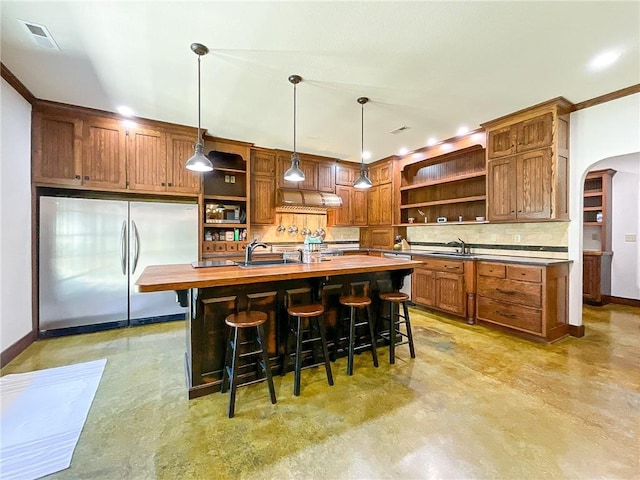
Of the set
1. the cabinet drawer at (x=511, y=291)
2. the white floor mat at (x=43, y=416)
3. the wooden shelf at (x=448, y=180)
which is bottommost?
the white floor mat at (x=43, y=416)

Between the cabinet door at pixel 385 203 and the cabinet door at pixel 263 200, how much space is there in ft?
7.37

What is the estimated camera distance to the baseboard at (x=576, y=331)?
3.57m

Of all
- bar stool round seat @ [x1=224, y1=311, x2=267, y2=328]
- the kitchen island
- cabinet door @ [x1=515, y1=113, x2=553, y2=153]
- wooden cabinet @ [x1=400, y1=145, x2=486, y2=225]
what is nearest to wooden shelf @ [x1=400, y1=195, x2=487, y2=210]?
wooden cabinet @ [x1=400, y1=145, x2=486, y2=225]

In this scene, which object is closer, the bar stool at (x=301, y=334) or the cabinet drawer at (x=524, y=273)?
the bar stool at (x=301, y=334)

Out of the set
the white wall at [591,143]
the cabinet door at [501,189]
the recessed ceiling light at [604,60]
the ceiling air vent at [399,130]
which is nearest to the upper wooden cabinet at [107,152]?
the ceiling air vent at [399,130]

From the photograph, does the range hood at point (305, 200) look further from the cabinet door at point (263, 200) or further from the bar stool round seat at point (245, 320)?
the bar stool round seat at point (245, 320)

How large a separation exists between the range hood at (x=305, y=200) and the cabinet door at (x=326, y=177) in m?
0.16

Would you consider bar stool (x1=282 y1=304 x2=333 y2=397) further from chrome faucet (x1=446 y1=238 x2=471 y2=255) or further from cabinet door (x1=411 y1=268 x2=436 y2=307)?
chrome faucet (x1=446 y1=238 x2=471 y2=255)

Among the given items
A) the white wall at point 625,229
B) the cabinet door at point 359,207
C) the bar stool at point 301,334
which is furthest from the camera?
the cabinet door at point 359,207

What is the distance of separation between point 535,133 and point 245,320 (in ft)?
13.1

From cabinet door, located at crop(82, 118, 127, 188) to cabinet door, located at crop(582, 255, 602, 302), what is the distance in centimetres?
773

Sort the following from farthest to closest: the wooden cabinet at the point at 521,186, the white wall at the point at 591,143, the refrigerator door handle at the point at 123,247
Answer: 1. the refrigerator door handle at the point at 123,247
2. the wooden cabinet at the point at 521,186
3. the white wall at the point at 591,143

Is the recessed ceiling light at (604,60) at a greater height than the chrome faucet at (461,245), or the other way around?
the recessed ceiling light at (604,60)

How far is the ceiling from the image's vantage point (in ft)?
6.64
